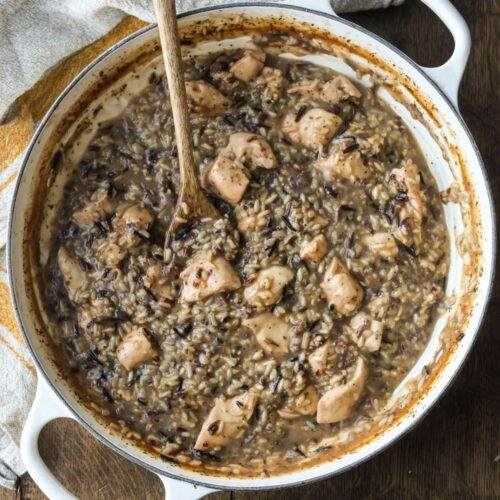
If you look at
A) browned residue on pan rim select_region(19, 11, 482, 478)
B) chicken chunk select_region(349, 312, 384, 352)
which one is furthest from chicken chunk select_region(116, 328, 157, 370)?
chicken chunk select_region(349, 312, 384, 352)

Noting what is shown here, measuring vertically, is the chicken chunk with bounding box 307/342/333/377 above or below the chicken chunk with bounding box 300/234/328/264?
below

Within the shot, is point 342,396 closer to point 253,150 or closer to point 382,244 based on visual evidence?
point 382,244

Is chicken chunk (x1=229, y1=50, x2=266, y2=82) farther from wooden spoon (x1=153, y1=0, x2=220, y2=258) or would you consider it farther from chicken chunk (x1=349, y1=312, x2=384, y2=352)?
chicken chunk (x1=349, y1=312, x2=384, y2=352)

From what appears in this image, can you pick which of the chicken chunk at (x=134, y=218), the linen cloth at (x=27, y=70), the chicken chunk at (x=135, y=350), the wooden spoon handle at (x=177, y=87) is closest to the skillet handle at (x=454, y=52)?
the linen cloth at (x=27, y=70)

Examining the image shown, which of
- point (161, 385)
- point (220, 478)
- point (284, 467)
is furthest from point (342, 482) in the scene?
point (161, 385)

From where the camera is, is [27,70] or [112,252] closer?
[112,252]

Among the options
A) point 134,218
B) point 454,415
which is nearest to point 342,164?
point 134,218
